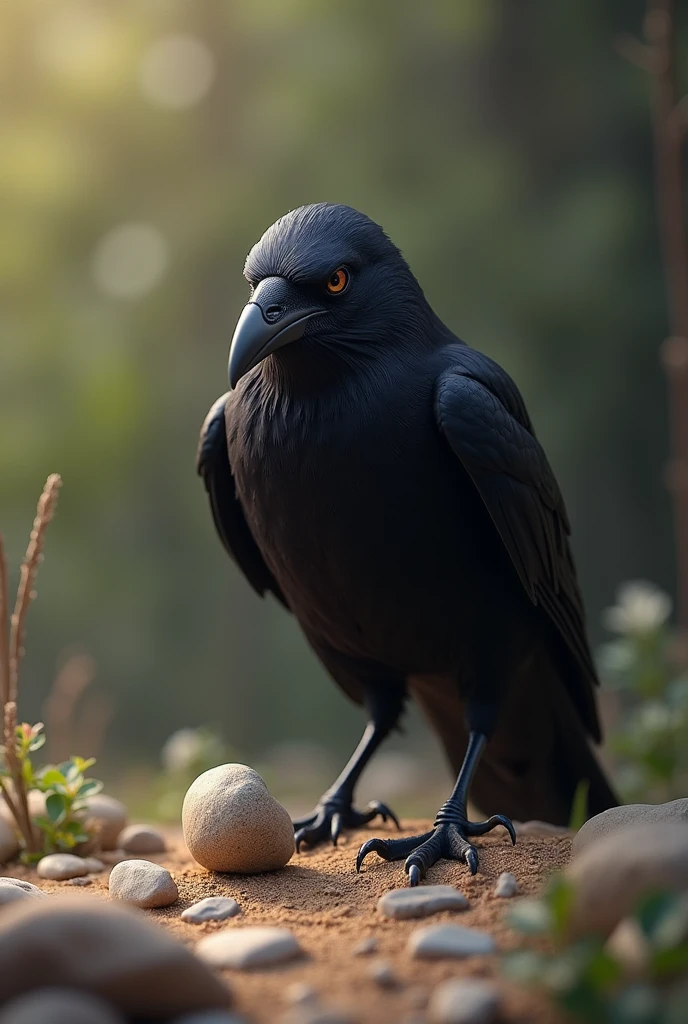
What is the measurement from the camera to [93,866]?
10.1 feet

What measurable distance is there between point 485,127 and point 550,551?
29.3 feet

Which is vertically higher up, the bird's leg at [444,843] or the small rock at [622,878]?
the small rock at [622,878]

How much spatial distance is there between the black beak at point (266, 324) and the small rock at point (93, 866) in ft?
4.64

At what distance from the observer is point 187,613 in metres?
11.5

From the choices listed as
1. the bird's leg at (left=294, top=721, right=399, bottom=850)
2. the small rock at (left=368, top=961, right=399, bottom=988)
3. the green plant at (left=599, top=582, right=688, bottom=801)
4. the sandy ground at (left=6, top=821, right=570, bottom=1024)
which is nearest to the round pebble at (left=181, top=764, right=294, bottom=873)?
the sandy ground at (left=6, top=821, right=570, bottom=1024)

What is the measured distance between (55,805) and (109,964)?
1437mm

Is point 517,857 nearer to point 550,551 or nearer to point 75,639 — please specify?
point 550,551

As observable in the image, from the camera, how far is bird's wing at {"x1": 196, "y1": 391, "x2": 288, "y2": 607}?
135 inches

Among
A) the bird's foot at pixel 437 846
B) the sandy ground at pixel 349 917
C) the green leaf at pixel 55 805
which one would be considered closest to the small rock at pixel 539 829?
the sandy ground at pixel 349 917

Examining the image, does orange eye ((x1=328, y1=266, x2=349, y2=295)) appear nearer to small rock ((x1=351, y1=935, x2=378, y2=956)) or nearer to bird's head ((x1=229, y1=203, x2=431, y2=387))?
bird's head ((x1=229, y1=203, x2=431, y2=387))

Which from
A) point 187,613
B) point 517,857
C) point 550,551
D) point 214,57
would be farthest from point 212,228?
point 517,857

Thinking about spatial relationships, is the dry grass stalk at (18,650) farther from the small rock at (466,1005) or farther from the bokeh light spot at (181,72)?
the bokeh light spot at (181,72)

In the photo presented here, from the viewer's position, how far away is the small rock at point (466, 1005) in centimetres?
161

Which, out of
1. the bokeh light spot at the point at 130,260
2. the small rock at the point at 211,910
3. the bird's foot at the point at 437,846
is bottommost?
the bird's foot at the point at 437,846
